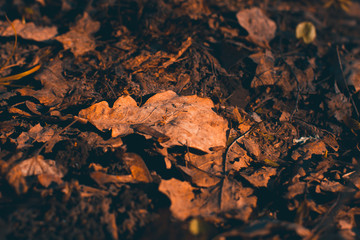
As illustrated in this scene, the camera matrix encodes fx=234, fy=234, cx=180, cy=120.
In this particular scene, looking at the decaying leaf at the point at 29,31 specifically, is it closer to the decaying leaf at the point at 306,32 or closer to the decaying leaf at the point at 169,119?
the decaying leaf at the point at 169,119

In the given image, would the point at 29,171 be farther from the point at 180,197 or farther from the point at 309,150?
the point at 309,150

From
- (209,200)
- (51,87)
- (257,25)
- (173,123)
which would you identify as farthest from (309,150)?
(51,87)

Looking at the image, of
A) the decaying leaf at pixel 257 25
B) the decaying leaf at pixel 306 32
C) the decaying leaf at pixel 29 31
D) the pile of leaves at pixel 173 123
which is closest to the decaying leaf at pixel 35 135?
the pile of leaves at pixel 173 123

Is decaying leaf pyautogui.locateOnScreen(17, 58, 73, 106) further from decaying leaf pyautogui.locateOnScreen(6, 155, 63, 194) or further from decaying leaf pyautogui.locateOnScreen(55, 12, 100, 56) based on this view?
decaying leaf pyautogui.locateOnScreen(6, 155, 63, 194)

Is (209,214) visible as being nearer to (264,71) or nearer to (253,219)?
(253,219)

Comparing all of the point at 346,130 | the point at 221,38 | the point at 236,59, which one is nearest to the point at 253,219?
the point at 346,130
